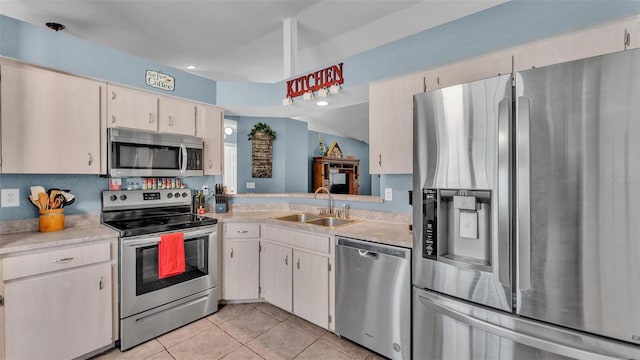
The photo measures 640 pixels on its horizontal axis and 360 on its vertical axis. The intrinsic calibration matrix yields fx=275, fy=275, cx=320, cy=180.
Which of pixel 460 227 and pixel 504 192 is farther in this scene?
pixel 460 227

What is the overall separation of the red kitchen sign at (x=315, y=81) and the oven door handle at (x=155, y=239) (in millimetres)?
1757

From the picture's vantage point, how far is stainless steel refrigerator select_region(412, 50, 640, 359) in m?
1.10

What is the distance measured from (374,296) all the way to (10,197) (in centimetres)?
291

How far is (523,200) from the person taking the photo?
50.8 inches

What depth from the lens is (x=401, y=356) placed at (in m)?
1.89

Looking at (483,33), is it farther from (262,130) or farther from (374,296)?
(262,130)

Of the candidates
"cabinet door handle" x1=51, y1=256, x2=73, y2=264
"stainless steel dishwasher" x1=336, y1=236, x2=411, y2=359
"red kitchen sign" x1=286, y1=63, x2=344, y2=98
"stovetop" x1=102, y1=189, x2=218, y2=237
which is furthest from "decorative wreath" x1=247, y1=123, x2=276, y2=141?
"cabinet door handle" x1=51, y1=256, x2=73, y2=264

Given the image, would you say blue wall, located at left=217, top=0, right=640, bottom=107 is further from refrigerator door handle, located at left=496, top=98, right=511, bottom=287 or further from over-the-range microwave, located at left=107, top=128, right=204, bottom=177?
over-the-range microwave, located at left=107, top=128, right=204, bottom=177

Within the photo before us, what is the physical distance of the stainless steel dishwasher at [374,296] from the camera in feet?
6.14

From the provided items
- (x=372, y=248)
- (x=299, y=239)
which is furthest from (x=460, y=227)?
(x=299, y=239)

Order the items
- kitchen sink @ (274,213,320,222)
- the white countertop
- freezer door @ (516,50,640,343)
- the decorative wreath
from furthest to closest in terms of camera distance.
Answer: the decorative wreath, kitchen sink @ (274,213,320,222), the white countertop, freezer door @ (516,50,640,343)

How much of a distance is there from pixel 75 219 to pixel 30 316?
2.85 ft

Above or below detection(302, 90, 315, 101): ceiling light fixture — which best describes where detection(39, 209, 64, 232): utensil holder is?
below

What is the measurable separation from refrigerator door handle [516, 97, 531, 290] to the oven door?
8.12 ft
